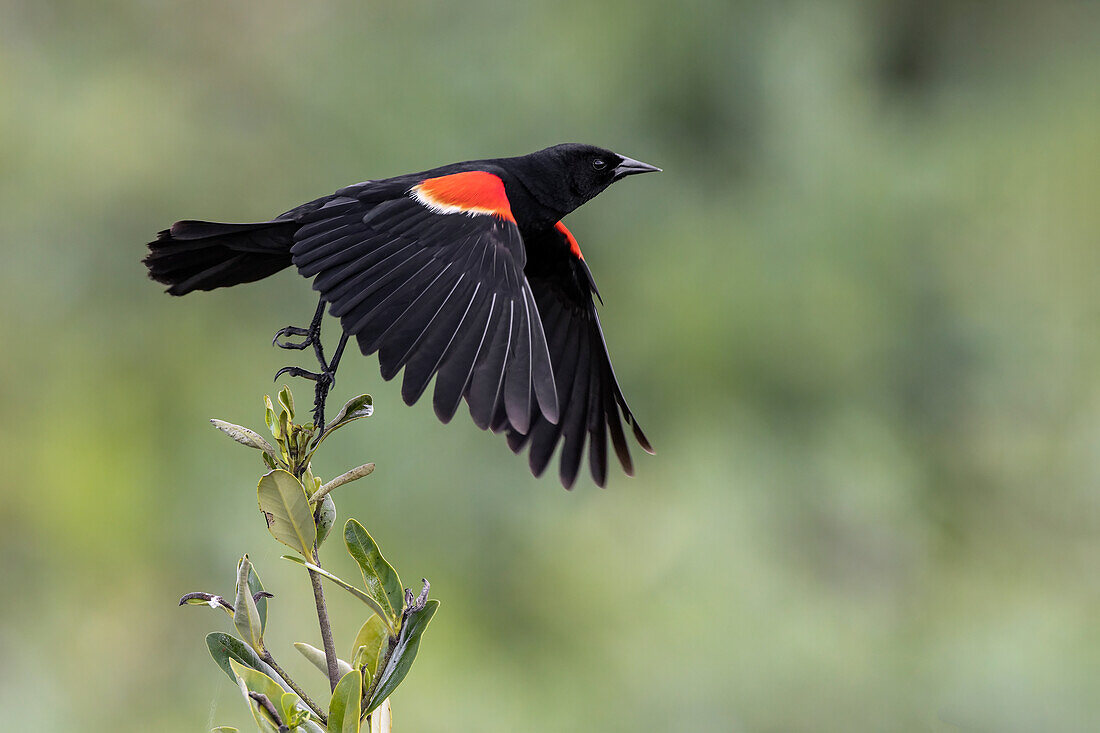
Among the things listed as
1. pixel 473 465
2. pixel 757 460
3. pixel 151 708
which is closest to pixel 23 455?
pixel 151 708

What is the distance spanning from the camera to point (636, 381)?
6.75m

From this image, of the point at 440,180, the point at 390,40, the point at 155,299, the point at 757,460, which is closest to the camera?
the point at 440,180

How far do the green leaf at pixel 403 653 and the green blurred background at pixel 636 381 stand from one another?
3793 mm

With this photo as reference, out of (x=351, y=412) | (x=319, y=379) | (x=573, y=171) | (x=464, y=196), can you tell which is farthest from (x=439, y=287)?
(x=351, y=412)

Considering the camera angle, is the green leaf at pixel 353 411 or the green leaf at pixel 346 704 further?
the green leaf at pixel 353 411

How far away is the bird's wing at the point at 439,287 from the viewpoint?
1.78 meters

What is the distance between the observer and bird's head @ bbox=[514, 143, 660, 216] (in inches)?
96.0

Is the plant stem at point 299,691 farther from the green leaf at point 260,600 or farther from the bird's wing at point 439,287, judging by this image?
the bird's wing at point 439,287

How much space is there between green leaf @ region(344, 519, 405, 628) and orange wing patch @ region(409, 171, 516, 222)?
107 centimetres

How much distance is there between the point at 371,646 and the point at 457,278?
92 centimetres

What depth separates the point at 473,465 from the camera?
6.01 m

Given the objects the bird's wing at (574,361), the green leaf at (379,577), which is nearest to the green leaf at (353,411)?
the green leaf at (379,577)

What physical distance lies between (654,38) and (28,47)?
176 inches

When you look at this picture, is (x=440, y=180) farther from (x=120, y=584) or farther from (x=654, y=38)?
(x=654, y=38)
